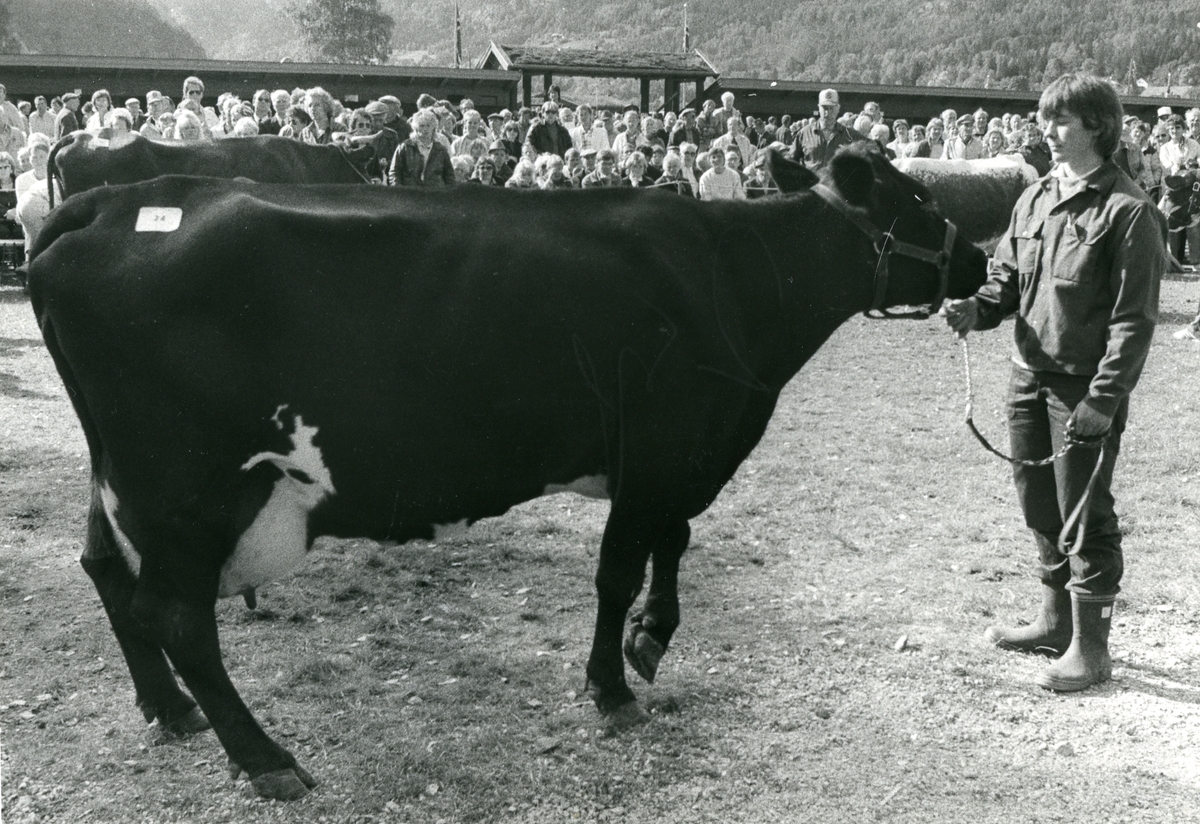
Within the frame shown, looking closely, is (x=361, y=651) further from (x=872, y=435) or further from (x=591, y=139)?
(x=591, y=139)

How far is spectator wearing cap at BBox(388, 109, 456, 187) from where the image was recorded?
37.8 ft

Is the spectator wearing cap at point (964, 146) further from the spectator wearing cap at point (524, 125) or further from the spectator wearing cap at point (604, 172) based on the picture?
the spectator wearing cap at point (524, 125)

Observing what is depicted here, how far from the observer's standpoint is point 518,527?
21.5 feet

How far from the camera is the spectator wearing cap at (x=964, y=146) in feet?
61.2

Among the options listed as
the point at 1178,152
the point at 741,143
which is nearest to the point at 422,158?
the point at 741,143

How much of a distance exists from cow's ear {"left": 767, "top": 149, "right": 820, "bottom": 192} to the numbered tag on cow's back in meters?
2.17

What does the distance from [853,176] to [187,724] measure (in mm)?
3232

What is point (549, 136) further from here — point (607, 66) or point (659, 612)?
point (607, 66)

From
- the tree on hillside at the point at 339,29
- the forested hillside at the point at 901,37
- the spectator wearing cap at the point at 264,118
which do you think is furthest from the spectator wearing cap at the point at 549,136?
the forested hillside at the point at 901,37

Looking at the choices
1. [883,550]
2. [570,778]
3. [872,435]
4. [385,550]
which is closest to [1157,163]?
[872,435]

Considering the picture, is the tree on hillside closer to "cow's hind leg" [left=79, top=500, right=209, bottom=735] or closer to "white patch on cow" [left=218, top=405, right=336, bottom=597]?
"cow's hind leg" [left=79, top=500, right=209, bottom=735]

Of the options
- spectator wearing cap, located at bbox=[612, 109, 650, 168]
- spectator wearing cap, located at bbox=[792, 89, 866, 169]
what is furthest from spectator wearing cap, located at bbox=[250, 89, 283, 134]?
spectator wearing cap, located at bbox=[792, 89, 866, 169]

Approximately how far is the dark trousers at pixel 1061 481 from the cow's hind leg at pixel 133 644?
343 centimetres

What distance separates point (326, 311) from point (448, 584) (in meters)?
Result: 2.38
